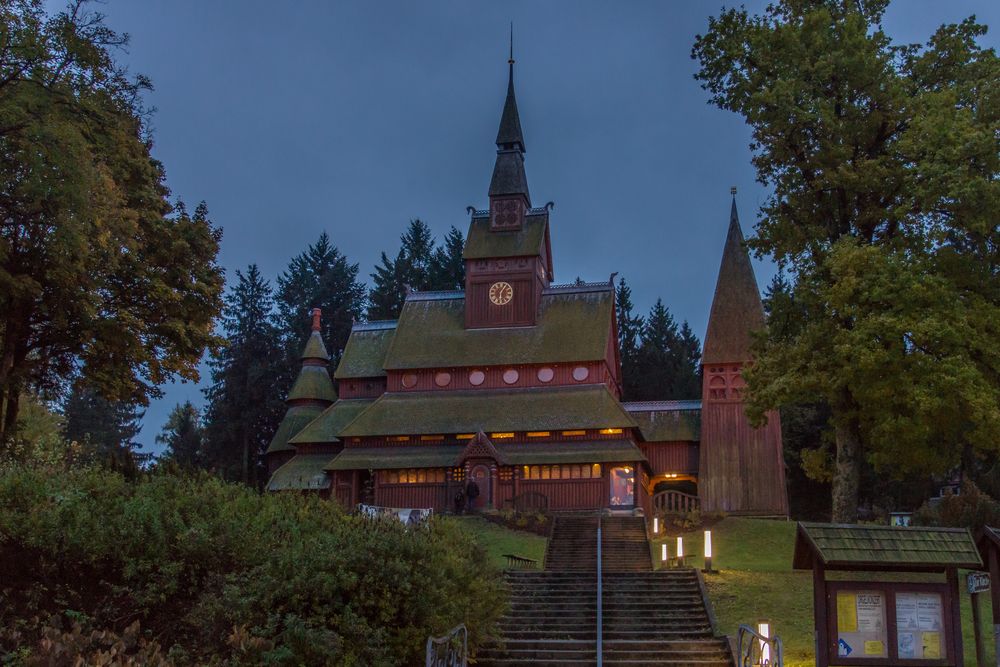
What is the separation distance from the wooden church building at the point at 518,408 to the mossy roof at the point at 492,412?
0.27 ft

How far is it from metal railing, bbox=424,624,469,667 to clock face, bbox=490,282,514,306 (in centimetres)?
3080

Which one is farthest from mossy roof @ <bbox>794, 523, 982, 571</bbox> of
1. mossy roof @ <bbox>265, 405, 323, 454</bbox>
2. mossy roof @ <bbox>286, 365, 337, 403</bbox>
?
mossy roof @ <bbox>286, 365, 337, 403</bbox>

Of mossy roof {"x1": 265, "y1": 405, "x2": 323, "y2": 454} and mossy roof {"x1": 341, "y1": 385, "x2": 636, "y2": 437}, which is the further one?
mossy roof {"x1": 265, "y1": 405, "x2": 323, "y2": 454}

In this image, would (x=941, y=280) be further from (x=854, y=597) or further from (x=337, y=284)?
(x=337, y=284)

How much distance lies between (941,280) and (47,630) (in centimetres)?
2115

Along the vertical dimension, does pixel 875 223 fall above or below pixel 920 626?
above

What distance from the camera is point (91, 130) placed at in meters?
23.3

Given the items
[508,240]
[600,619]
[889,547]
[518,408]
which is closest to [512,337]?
[518,408]

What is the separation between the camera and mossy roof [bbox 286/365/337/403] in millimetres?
50750

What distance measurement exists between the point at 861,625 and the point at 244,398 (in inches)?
1964

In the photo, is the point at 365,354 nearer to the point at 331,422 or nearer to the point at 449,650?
the point at 331,422

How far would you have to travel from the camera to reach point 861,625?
1427cm

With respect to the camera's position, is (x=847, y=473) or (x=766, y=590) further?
(x=847, y=473)

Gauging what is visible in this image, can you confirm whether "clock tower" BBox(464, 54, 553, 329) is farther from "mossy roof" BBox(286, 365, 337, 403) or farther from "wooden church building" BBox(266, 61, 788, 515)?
"mossy roof" BBox(286, 365, 337, 403)
